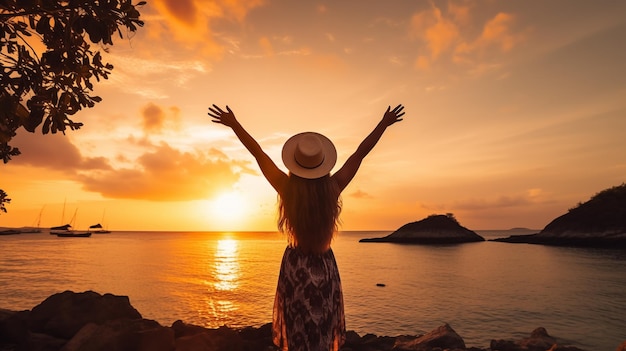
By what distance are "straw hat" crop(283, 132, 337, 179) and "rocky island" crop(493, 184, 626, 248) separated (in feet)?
407

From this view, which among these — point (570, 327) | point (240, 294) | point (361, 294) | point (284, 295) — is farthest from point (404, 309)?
point (284, 295)

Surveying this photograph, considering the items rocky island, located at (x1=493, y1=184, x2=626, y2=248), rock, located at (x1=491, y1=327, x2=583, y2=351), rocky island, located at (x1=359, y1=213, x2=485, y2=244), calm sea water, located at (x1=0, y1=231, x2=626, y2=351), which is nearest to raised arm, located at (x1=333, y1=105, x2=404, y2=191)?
rock, located at (x1=491, y1=327, x2=583, y2=351)

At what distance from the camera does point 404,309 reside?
27.1m

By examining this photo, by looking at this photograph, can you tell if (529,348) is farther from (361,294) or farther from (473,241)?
(473,241)

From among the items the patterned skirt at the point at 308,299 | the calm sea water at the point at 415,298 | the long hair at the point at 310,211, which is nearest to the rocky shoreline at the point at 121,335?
the calm sea water at the point at 415,298

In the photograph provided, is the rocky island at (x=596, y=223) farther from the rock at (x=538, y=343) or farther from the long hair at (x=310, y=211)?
the long hair at (x=310, y=211)

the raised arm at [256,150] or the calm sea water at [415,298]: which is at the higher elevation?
the raised arm at [256,150]

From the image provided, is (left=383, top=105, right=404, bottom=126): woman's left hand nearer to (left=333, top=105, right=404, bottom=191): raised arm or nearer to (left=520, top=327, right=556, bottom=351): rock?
(left=333, top=105, right=404, bottom=191): raised arm

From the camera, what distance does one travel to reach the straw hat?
3.75 meters

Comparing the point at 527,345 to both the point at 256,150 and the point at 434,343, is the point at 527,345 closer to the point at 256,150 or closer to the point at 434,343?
the point at 434,343

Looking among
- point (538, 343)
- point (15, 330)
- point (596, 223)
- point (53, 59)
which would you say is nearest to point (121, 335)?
point (15, 330)

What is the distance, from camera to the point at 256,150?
155 inches

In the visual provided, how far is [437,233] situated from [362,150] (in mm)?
138155

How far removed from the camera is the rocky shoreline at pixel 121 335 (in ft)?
31.9
